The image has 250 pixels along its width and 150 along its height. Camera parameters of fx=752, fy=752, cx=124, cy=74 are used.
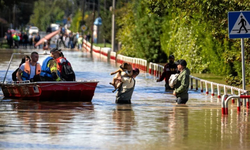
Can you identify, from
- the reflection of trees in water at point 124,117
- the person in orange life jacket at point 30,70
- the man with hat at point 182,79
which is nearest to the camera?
the reflection of trees in water at point 124,117

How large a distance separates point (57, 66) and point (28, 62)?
4.73 ft

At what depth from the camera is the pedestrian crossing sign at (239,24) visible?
17328 millimetres

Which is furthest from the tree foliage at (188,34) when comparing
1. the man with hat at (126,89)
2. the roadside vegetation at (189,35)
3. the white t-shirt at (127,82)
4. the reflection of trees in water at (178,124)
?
the reflection of trees in water at (178,124)

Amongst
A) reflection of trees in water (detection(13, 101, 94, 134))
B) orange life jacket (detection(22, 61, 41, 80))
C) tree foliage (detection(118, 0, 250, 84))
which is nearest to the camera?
reflection of trees in water (detection(13, 101, 94, 134))

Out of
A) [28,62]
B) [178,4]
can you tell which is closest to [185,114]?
[28,62]

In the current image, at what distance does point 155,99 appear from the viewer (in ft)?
74.8

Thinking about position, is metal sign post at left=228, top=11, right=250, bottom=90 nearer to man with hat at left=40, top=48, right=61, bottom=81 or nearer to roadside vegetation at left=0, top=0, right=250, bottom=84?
roadside vegetation at left=0, top=0, right=250, bottom=84

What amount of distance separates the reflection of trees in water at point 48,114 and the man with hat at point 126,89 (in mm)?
806

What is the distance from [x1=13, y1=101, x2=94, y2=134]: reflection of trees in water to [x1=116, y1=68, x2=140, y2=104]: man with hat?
2.64 feet

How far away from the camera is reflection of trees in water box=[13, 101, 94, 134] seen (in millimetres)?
14399

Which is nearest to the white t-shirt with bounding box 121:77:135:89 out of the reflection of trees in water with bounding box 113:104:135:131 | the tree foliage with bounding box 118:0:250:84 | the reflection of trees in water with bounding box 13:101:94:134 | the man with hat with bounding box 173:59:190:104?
the reflection of trees in water with bounding box 113:104:135:131

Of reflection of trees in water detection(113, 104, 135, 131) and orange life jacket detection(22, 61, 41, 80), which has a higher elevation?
orange life jacket detection(22, 61, 41, 80)

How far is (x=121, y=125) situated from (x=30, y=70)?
24.7 feet

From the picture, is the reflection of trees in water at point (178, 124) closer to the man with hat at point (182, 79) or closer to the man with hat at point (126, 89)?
the man with hat at point (182, 79)
